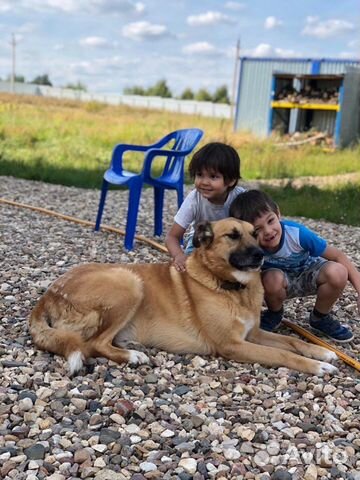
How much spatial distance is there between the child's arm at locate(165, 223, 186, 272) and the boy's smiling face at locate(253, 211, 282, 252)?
1.83 feet

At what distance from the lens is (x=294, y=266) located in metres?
4.13

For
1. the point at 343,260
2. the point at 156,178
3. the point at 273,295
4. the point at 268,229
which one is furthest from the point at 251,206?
the point at 156,178

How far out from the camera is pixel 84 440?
2.55 metres

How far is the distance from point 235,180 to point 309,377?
1663mm

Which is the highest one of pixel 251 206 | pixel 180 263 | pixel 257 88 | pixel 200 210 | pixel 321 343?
pixel 257 88

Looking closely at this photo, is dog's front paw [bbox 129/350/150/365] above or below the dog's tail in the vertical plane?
below

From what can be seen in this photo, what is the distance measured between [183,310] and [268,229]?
0.78 metres

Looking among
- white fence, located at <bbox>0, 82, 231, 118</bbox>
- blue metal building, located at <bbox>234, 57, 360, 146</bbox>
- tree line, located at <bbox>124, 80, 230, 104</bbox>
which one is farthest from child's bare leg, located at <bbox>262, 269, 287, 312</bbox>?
tree line, located at <bbox>124, 80, 230, 104</bbox>

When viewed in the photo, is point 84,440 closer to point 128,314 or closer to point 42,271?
point 128,314

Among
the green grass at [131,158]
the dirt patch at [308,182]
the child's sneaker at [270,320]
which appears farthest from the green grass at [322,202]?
the child's sneaker at [270,320]

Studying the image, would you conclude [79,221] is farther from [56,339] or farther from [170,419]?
[170,419]

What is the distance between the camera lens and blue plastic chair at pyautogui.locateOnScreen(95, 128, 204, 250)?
6.44m

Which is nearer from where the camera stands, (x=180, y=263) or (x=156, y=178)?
(x=180, y=263)

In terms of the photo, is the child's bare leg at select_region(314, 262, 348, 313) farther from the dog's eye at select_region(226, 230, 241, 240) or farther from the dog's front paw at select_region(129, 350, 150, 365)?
the dog's front paw at select_region(129, 350, 150, 365)
